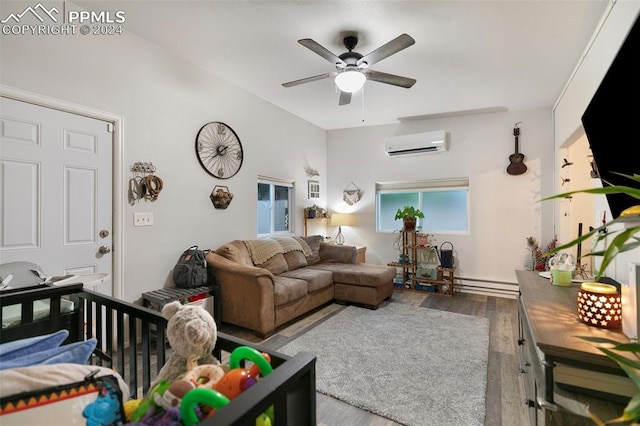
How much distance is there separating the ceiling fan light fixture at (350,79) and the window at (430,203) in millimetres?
2767

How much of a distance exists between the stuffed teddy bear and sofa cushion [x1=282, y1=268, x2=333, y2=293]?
2.54 m

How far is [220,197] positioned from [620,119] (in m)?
3.23

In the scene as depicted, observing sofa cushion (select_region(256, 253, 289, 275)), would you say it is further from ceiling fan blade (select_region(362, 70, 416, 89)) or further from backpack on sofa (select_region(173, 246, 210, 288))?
ceiling fan blade (select_region(362, 70, 416, 89))

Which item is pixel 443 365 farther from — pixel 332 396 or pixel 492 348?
pixel 332 396

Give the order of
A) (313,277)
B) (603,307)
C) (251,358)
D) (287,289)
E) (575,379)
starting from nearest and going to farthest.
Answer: (251,358), (575,379), (603,307), (287,289), (313,277)

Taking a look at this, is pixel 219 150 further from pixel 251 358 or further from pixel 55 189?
pixel 251 358

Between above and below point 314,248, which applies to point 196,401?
above

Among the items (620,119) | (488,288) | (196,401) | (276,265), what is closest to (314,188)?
Answer: (276,265)

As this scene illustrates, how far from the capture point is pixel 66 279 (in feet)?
5.82

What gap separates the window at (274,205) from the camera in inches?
166

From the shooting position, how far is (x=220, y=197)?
11.0 ft

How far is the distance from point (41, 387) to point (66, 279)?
57.8 inches

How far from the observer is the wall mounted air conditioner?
4.52 meters

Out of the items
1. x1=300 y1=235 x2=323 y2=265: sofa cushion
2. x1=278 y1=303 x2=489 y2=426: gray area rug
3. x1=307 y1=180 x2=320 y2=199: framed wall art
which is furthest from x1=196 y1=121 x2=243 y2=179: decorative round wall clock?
x1=278 y1=303 x2=489 y2=426: gray area rug
